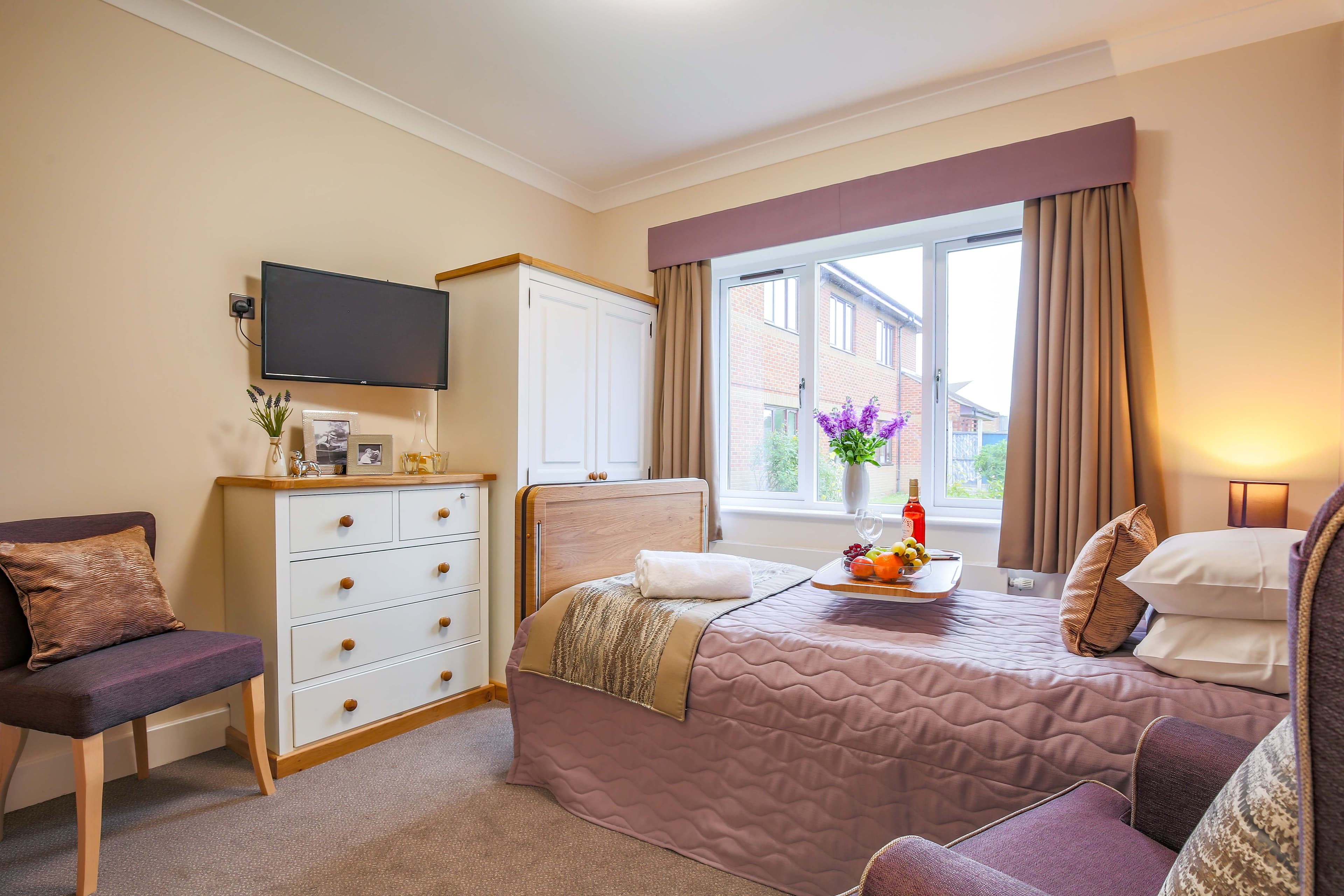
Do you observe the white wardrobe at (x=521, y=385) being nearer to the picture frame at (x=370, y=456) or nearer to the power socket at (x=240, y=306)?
the picture frame at (x=370, y=456)

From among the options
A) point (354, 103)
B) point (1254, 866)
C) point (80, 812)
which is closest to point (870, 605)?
point (1254, 866)

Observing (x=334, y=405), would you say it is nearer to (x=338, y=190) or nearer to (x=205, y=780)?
(x=338, y=190)

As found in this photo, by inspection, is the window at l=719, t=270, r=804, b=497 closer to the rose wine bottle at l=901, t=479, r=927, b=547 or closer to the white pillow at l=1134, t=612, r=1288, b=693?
the rose wine bottle at l=901, t=479, r=927, b=547

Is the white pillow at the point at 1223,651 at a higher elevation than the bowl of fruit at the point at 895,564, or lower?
lower

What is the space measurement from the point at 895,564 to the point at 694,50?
219 cm

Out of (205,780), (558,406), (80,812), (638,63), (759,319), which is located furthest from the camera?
(759,319)

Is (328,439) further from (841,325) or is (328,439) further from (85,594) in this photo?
(841,325)

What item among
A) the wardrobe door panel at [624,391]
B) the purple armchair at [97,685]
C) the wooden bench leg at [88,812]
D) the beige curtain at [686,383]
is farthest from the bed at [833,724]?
the beige curtain at [686,383]

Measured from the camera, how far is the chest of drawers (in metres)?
2.29

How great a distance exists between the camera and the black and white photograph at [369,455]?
2.72m

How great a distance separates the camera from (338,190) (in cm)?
291

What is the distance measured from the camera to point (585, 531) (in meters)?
2.29

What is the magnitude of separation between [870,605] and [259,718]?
197cm

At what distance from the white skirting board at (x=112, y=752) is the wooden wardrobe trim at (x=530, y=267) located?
2.07 m
